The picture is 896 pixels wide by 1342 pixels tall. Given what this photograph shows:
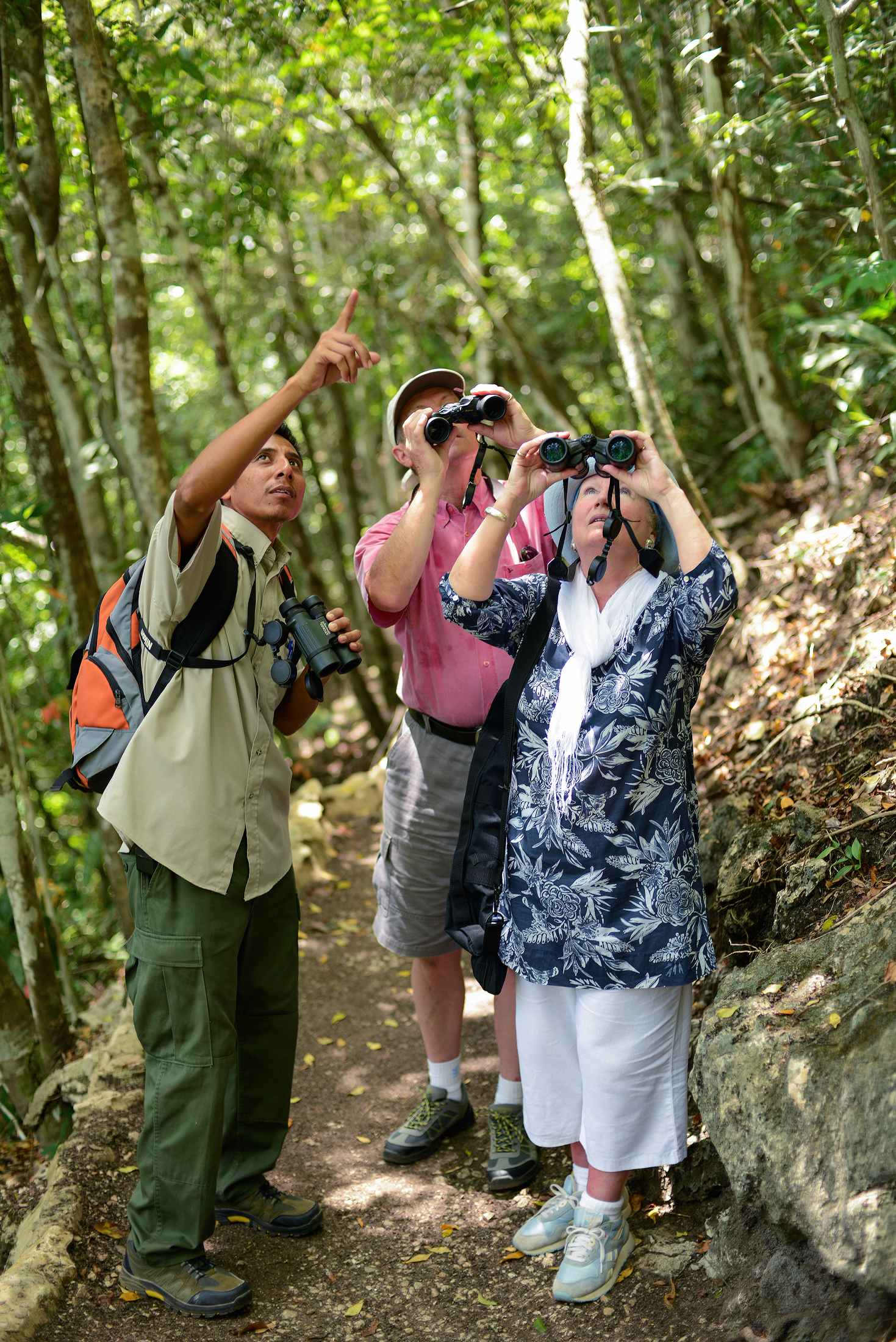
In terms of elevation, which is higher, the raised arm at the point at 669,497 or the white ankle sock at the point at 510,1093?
the raised arm at the point at 669,497

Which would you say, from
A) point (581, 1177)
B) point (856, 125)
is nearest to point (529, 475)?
point (581, 1177)

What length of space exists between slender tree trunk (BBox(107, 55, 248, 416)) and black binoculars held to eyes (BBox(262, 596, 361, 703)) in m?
3.50

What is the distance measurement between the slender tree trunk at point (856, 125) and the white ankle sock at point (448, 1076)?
11.0 feet

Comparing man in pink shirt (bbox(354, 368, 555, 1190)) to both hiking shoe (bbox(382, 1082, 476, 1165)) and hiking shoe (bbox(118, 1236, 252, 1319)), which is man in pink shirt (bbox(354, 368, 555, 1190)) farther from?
hiking shoe (bbox(118, 1236, 252, 1319))

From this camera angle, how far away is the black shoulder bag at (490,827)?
269 centimetres

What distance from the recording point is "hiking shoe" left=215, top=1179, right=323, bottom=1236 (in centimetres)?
298

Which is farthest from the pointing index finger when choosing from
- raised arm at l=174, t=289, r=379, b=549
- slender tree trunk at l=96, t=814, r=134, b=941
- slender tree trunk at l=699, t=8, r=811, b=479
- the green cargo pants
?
slender tree trunk at l=699, t=8, r=811, b=479

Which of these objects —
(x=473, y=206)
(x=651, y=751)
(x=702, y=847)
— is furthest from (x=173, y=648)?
(x=473, y=206)

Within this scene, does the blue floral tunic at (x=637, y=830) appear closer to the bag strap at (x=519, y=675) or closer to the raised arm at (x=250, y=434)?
the bag strap at (x=519, y=675)

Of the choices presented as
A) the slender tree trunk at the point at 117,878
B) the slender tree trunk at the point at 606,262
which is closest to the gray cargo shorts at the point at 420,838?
the slender tree trunk at the point at 117,878

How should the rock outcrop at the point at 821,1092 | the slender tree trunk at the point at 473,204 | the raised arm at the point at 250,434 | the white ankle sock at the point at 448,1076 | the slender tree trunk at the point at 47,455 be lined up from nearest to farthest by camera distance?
1. the rock outcrop at the point at 821,1092
2. the raised arm at the point at 250,434
3. the white ankle sock at the point at 448,1076
4. the slender tree trunk at the point at 47,455
5. the slender tree trunk at the point at 473,204

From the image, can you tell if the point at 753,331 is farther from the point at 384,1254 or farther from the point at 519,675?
the point at 384,1254

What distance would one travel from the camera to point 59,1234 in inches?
112

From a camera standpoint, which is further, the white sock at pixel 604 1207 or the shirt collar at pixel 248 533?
the shirt collar at pixel 248 533
